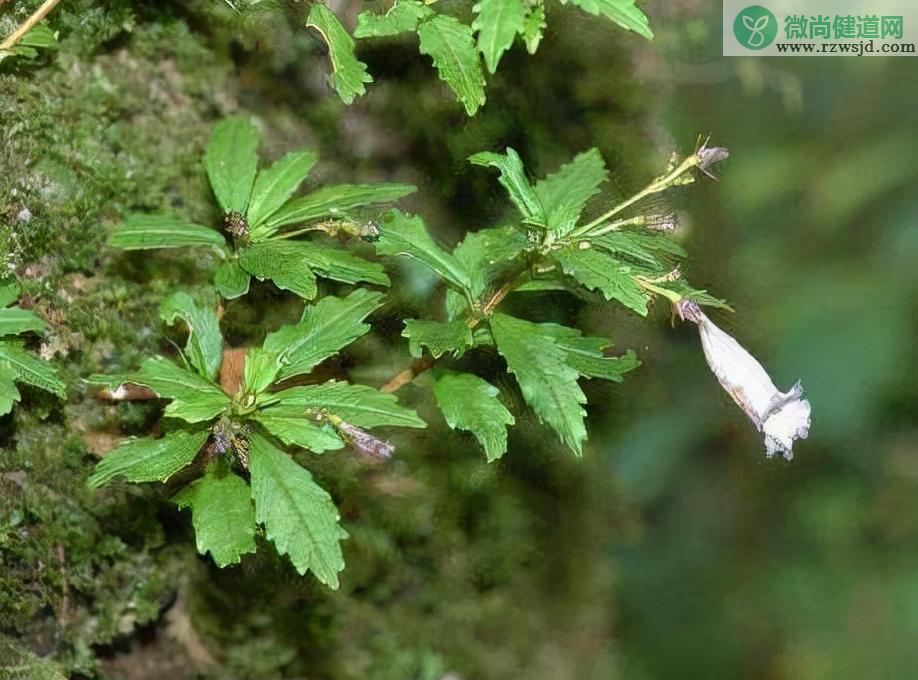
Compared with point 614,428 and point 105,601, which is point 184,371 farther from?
point 614,428

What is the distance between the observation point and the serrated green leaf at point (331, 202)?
83cm

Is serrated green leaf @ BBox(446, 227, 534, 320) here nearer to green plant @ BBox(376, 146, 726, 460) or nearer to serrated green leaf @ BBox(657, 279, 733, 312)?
green plant @ BBox(376, 146, 726, 460)

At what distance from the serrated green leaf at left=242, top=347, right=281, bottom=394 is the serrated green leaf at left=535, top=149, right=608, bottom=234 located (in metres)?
0.29

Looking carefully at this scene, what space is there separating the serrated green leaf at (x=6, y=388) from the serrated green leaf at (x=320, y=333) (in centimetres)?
25

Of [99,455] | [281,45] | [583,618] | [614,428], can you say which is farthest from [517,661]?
[281,45]

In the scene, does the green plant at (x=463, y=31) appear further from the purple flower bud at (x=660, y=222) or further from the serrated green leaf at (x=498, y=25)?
the purple flower bud at (x=660, y=222)

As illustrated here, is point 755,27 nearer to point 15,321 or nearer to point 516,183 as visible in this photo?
point 516,183

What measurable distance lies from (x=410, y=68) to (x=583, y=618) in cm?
107

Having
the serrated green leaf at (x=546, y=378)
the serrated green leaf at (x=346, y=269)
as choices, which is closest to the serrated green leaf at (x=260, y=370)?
Result: the serrated green leaf at (x=346, y=269)

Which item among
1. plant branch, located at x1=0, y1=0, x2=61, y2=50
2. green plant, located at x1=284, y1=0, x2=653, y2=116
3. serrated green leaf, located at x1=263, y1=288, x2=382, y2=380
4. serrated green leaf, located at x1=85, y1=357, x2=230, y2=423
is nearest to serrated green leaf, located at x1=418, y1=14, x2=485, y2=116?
green plant, located at x1=284, y1=0, x2=653, y2=116

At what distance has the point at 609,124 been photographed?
135 cm

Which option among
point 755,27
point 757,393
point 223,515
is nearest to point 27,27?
point 223,515

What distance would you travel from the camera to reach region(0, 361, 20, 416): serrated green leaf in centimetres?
76

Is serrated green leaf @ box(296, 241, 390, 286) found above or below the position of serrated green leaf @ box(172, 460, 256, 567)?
above
